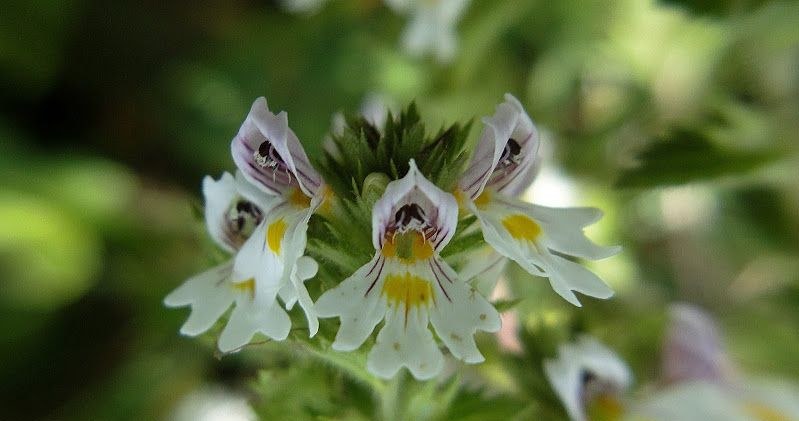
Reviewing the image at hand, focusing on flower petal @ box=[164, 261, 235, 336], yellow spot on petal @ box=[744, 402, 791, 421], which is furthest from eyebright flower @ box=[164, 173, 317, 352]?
yellow spot on petal @ box=[744, 402, 791, 421]

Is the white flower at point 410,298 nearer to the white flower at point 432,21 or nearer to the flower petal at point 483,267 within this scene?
the flower petal at point 483,267

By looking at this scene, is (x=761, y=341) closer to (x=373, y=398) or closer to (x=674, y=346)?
(x=674, y=346)

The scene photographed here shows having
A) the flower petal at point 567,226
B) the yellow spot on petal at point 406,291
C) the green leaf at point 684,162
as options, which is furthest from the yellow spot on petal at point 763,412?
the yellow spot on petal at point 406,291

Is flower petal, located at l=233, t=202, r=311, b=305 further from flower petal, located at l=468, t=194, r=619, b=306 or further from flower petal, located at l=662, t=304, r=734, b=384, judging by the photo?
flower petal, located at l=662, t=304, r=734, b=384

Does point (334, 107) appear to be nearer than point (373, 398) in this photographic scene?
No

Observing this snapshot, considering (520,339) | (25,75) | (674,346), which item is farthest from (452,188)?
(25,75)

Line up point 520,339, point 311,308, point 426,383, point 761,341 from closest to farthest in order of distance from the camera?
point 311,308, point 426,383, point 520,339, point 761,341
